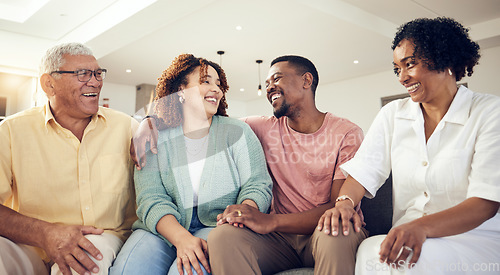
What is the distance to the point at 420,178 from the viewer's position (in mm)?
1164

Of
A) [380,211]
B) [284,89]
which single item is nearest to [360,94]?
[284,89]

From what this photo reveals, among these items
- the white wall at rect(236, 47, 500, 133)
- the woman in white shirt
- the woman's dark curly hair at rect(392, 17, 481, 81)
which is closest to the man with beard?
the woman in white shirt

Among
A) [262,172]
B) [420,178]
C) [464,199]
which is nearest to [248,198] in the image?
[262,172]

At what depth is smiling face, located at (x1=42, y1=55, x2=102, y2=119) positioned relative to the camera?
146 cm

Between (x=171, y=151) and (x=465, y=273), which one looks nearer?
(x=465, y=273)

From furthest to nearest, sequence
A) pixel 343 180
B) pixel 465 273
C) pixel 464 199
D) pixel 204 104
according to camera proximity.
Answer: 1. pixel 204 104
2. pixel 343 180
3. pixel 464 199
4. pixel 465 273

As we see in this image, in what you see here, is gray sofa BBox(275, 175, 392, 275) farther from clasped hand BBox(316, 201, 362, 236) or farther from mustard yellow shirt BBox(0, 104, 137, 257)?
mustard yellow shirt BBox(0, 104, 137, 257)

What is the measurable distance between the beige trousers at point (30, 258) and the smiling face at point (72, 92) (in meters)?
0.51

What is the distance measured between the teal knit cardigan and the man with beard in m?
0.09

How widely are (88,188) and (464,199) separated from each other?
1.31 m

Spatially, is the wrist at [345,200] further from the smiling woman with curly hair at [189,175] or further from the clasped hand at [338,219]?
the smiling woman with curly hair at [189,175]

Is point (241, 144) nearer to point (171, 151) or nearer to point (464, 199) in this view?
point (171, 151)

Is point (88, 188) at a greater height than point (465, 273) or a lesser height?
greater

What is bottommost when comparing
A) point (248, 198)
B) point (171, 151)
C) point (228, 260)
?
point (228, 260)
